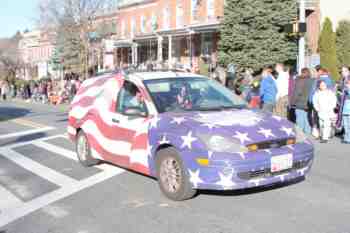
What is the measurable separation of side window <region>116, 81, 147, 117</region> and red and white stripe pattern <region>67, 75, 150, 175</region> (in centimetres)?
11

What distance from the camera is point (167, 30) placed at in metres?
37.2

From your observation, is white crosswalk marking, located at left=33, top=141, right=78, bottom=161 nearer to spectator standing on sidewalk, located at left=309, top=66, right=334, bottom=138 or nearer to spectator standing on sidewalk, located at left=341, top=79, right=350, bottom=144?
spectator standing on sidewalk, located at left=309, top=66, right=334, bottom=138

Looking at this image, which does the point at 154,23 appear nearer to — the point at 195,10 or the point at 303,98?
the point at 195,10

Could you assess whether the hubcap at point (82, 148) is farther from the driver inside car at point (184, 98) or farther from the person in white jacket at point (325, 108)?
the person in white jacket at point (325, 108)

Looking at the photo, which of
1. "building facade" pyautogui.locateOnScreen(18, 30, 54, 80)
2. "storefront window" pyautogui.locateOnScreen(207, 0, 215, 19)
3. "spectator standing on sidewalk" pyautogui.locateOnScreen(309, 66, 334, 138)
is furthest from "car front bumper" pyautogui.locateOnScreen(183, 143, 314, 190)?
"building facade" pyautogui.locateOnScreen(18, 30, 54, 80)

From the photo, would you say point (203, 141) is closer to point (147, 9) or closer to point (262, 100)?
point (262, 100)

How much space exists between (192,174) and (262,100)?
7.31 metres

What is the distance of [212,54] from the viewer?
112ft

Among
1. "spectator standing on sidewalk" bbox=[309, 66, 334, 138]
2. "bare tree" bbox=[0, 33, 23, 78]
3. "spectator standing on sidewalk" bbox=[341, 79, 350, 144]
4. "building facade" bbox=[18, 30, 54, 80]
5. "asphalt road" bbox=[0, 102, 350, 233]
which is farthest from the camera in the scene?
"building facade" bbox=[18, 30, 54, 80]

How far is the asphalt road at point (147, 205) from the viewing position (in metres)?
5.57

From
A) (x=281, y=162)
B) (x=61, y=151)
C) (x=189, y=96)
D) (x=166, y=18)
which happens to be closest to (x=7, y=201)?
(x=189, y=96)

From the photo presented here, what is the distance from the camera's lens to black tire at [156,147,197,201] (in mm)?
6305

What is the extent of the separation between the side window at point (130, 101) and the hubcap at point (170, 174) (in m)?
0.91

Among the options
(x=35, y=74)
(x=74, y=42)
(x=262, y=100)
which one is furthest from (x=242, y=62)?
(x=35, y=74)
